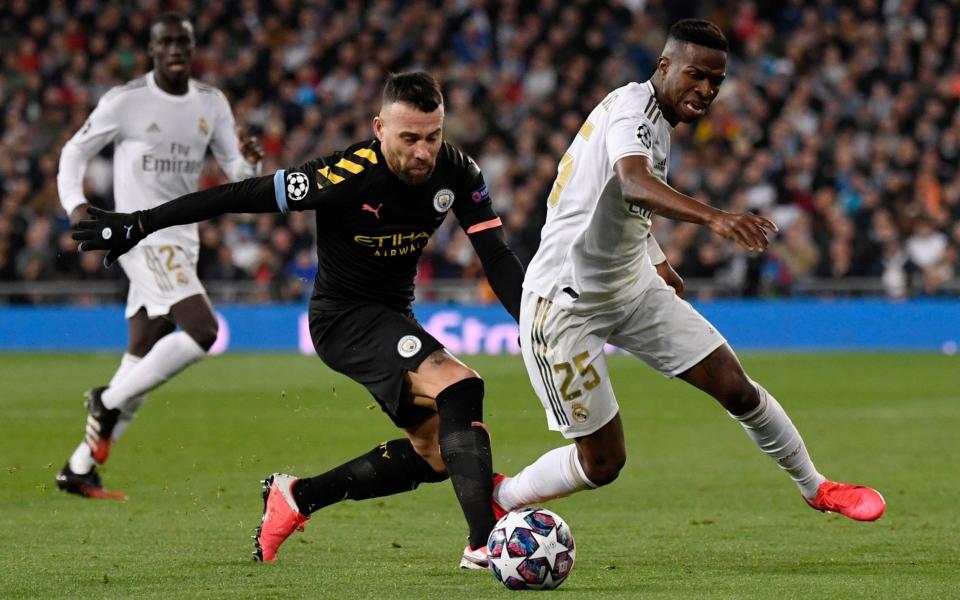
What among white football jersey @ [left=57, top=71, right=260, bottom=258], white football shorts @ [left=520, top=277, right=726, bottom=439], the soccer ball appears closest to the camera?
the soccer ball

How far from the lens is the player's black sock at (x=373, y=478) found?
6668mm

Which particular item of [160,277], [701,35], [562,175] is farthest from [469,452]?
[160,277]

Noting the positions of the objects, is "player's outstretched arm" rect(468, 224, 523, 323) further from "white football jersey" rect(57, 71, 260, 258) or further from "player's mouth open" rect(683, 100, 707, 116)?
"white football jersey" rect(57, 71, 260, 258)

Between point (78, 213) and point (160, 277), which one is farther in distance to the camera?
point (160, 277)

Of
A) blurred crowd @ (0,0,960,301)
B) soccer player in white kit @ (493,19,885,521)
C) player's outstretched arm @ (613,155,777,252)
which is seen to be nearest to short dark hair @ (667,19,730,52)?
soccer player in white kit @ (493,19,885,521)

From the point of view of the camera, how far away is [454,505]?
28.3ft

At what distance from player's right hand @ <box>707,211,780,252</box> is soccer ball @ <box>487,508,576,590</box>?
1324mm

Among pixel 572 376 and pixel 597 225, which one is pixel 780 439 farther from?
pixel 597 225

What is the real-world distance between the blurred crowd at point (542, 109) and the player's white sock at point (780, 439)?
13.9 meters

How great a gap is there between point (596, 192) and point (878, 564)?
1894mm

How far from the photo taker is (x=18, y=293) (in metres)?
21.6

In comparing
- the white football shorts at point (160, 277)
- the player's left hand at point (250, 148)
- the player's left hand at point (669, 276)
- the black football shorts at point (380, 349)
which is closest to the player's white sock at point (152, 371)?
the white football shorts at point (160, 277)

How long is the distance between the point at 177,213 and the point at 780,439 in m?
2.73

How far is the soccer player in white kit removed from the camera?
6.11 m
